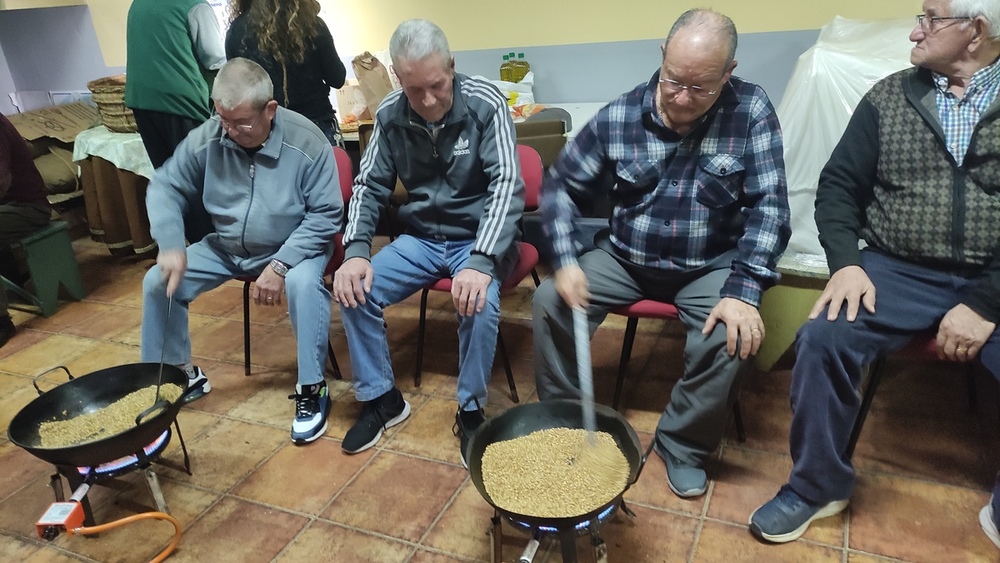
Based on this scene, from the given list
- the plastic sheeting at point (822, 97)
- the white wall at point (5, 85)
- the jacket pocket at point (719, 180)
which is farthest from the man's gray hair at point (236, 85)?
the white wall at point (5, 85)

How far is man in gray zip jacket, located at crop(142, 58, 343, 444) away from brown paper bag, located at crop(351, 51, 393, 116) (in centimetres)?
100

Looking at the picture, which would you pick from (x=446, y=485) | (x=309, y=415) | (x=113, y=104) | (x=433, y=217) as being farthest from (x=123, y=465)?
(x=113, y=104)

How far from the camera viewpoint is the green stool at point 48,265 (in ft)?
10.1

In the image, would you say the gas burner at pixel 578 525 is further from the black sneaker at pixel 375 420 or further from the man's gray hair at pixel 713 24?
the man's gray hair at pixel 713 24

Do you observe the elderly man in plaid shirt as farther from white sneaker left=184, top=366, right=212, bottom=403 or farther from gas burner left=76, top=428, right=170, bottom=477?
white sneaker left=184, top=366, right=212, bottom=403

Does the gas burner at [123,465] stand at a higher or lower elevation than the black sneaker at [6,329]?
higher

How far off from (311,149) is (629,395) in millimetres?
1267

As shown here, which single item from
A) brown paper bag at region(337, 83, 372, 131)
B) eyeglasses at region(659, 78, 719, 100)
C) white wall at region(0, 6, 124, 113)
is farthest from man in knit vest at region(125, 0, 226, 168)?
eyeglasses at region(659, 78, 719, 100)

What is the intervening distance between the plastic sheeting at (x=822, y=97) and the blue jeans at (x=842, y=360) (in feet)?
1.79

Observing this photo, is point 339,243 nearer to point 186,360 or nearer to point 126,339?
point 186,360

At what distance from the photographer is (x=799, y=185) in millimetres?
2242

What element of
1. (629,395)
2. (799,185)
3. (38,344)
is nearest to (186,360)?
(38,344)

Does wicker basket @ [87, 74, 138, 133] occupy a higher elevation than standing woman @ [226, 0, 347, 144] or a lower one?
lower

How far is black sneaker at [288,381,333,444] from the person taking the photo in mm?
2114
